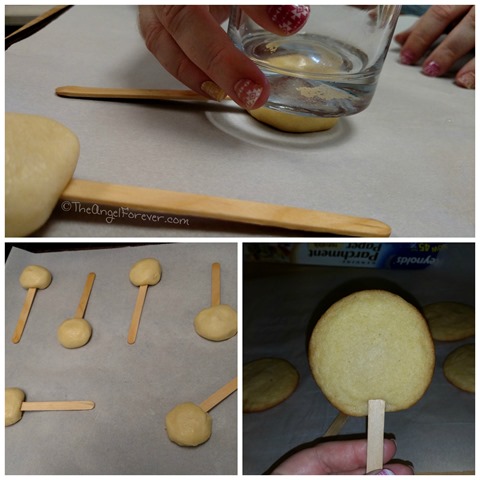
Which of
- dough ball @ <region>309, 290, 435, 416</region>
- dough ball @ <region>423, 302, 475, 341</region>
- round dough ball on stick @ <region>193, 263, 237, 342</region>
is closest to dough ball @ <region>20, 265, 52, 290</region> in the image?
round dough ball on stick @ <region>193, 263, 237, 342</region>

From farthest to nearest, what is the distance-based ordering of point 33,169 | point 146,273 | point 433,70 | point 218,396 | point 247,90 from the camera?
point 433,70 < point 146,273 < point 218,396 < point 247,90 < point 33,169

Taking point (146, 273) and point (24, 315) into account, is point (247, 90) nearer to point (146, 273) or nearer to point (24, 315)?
point (146, 273)

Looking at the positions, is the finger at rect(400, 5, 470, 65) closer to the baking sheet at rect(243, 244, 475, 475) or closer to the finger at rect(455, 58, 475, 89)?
the finger at rect(455, 58, 475, 89)

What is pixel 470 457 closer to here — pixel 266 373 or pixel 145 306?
pixel 266 373

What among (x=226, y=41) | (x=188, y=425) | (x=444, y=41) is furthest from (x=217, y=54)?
(x=444, y=41)

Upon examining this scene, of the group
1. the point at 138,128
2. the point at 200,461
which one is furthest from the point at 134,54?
the point at 200,461
